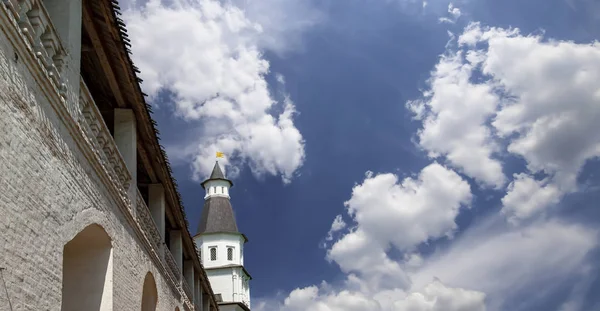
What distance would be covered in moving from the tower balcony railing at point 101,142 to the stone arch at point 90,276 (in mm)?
997

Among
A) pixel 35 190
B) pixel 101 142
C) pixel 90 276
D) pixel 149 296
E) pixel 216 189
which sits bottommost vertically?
pixel 35 190

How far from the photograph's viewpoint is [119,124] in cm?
1188

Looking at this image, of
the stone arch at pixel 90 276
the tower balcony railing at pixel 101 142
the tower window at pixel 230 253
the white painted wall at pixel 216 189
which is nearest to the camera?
the tower balcony railing at pixel 101 142

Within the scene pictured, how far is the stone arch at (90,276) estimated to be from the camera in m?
9.36

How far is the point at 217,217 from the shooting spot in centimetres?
6088

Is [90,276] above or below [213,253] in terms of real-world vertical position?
below

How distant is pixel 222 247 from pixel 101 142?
5030 cm

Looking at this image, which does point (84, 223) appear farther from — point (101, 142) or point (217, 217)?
point (217, 217)

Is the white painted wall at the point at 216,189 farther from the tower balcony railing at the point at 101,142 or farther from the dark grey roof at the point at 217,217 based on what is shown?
the tower balcony railing at the point at 101,142

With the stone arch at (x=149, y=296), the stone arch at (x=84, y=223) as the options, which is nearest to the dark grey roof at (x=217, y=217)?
the stone arch at (x=149, y=296)

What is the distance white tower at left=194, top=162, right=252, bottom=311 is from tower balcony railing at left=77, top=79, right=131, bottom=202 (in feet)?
145

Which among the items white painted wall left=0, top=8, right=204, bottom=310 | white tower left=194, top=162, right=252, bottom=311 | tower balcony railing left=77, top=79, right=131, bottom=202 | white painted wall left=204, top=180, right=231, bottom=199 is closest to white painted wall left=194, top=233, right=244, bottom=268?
white tower left=194, top=162, right=252, bottom=311

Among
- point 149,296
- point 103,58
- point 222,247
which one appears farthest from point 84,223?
point 222,247

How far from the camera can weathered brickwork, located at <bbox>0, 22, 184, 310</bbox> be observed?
19.5ft
